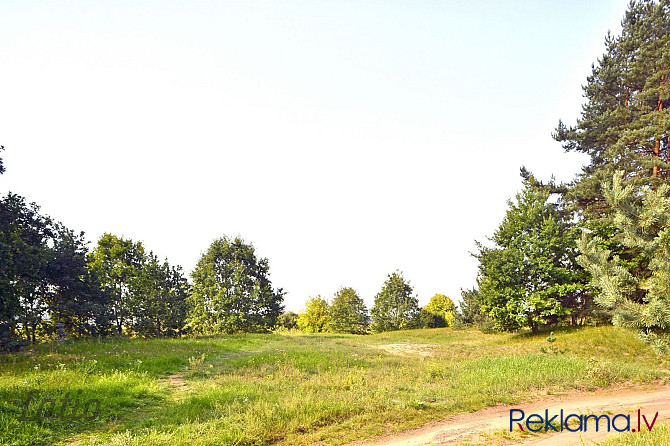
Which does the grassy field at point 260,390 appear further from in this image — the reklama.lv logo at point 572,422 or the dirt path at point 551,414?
the reklama.lv logo at point 572,422

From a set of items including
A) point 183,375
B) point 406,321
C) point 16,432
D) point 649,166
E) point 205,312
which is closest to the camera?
point 16,432

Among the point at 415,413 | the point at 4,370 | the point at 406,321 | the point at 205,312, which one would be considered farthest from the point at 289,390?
the point at 406,321

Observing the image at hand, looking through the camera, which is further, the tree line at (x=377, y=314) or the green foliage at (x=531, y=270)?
the tree line at (x=377, y=314)

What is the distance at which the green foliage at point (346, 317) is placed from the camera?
53000 mm

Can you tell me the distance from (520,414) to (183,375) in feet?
37.3

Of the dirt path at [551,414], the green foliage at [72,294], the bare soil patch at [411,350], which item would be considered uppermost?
the green foliage at [72,294]

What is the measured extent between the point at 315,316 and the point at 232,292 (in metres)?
21.5

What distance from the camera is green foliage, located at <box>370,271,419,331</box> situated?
51.5 m

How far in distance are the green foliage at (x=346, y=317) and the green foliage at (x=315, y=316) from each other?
824mm

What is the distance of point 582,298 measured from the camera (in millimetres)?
24078

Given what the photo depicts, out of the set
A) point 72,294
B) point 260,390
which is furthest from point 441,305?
point 260,390

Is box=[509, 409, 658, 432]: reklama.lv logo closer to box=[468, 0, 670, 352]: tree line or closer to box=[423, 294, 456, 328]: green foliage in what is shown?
box=[468, 0, 670, 352]: tree line

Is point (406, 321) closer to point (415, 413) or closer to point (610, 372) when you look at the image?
point (610, 372)

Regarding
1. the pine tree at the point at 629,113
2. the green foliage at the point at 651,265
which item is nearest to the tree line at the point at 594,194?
the pine tree at the point at 629,113
